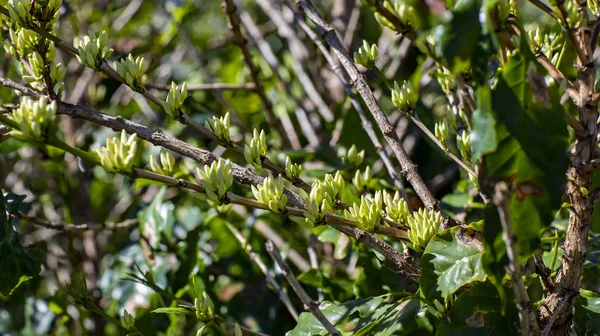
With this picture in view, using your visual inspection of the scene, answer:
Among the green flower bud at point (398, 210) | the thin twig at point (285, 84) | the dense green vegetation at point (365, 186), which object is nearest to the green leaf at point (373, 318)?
the dense green vegetation at point (365, 186)

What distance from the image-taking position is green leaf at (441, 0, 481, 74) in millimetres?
671

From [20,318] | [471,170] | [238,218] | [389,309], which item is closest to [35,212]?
[20,318]

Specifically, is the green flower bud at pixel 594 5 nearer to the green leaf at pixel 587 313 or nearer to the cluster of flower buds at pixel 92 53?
the green leaf at pixel 587 313

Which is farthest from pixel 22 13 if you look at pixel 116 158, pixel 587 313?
pixel 587 313

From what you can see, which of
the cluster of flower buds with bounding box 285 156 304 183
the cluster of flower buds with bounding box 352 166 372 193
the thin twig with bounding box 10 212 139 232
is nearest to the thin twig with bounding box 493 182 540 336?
the cluster of flower buds with bounding box 285 156 304 183

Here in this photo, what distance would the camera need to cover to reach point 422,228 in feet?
2.80

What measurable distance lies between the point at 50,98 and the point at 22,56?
0.67 feet

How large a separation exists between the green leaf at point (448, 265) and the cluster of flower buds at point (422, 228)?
2 cm

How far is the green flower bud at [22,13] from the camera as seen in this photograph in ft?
2.76

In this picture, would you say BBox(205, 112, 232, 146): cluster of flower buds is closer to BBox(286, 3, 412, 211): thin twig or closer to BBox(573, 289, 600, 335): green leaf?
BBox(286, 3, 412, 211): thin twig

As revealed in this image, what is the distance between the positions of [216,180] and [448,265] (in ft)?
1.05

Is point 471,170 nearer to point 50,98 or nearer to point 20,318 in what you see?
point 50,98

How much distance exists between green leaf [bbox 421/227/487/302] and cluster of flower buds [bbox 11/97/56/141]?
19.5 inches

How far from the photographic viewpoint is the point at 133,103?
6.92 feet
